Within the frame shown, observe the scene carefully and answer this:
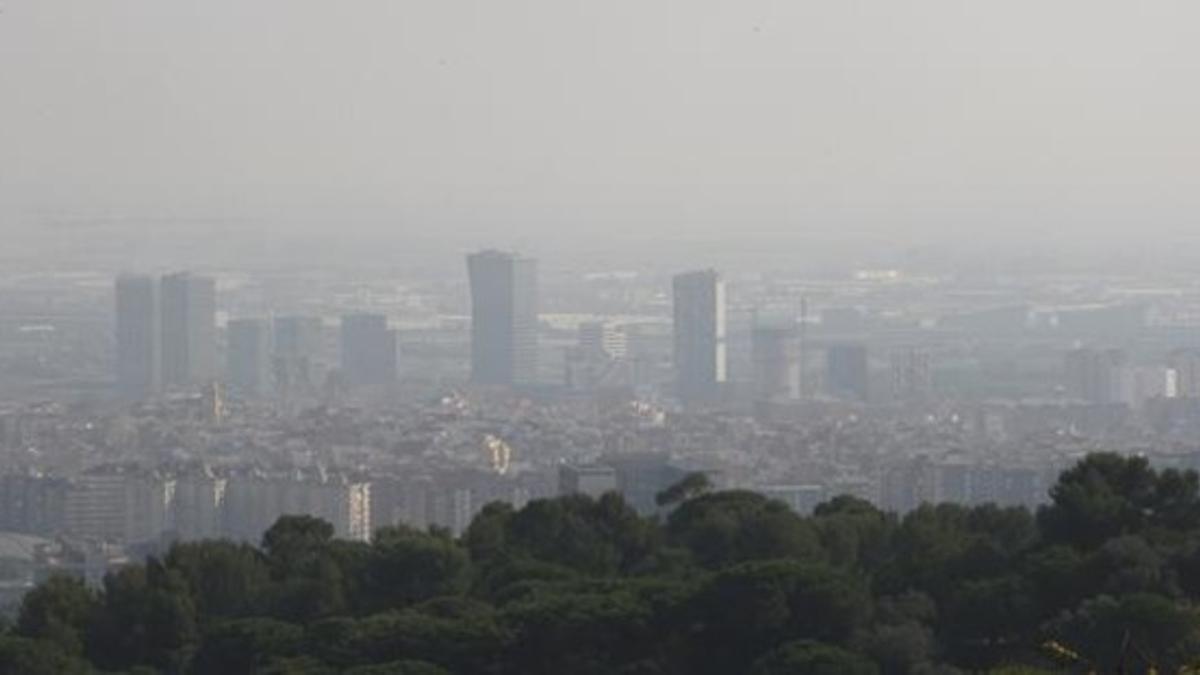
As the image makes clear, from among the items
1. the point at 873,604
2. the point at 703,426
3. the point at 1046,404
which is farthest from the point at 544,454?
the point at 873,604

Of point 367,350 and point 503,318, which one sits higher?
point 503,318

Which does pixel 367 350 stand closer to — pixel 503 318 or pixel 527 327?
pixel 503 318

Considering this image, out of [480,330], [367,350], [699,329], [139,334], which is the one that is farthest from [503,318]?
[139,334]

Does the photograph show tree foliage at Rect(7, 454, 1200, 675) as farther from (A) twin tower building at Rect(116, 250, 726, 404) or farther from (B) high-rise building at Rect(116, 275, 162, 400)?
(A) twin tower building at Rect(116, 250, 726, 404)

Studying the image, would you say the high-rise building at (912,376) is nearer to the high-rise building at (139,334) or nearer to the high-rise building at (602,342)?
the high-rise building at (602,342)

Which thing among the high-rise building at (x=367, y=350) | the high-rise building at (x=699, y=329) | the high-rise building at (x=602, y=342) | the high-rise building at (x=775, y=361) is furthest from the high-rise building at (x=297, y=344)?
the high-rise building at (x=775, y=361)

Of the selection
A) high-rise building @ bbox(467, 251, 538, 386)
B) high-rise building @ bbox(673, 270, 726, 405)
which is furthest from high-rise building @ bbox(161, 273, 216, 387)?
high-rise building @ bbox(673, 270, 726, 405)
